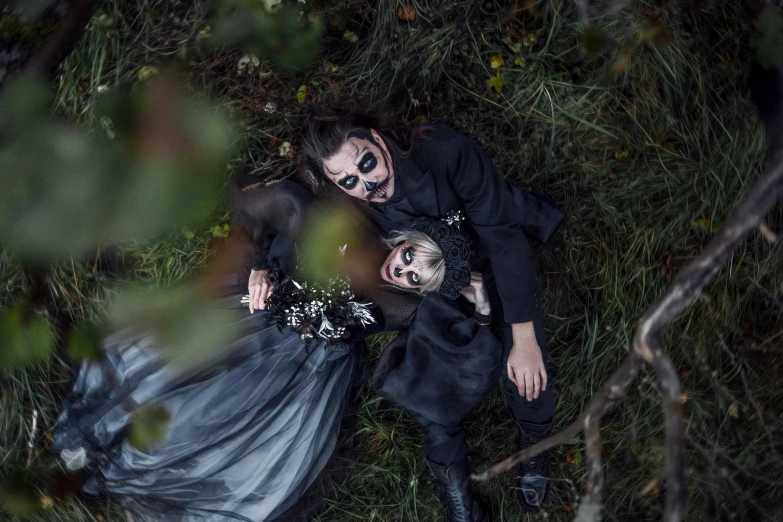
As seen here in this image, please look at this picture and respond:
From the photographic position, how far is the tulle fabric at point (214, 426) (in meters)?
2.37

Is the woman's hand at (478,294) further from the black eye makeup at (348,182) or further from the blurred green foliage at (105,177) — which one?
the blurred green foliage at (105,177)

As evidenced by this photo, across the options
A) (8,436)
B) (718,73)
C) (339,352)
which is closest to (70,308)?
(8,436)

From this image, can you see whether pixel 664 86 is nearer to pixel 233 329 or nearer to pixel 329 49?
pixel 329 49

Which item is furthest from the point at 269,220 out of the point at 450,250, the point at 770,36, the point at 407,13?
the point at 770,36

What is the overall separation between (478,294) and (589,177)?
2.76 feet

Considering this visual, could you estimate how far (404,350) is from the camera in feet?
8.59

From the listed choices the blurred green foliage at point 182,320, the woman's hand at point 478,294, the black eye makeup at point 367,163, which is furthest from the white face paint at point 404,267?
the blurred green foliage at point 182,320

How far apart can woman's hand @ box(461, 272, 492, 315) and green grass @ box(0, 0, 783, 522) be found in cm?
50

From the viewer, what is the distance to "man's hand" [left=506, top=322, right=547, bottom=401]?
2.54 metres

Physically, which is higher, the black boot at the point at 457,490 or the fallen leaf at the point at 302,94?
the fallen leaf at the point at 302,94

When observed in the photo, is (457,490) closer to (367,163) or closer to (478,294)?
(478,294)

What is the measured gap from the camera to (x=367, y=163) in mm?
2287

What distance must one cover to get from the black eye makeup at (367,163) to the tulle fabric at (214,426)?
0.83m

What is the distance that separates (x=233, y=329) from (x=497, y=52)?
6.00 feet
